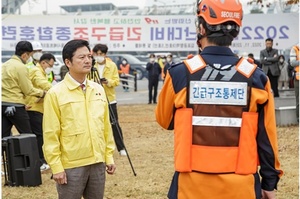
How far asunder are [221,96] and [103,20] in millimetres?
18042

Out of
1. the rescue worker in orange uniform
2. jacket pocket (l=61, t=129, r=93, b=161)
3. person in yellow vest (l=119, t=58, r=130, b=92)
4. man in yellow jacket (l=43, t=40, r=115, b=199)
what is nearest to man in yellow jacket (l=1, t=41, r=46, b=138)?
man in yellow jacket (l=43, t=40, r=115, b=199)

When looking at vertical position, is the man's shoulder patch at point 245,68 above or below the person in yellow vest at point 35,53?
above

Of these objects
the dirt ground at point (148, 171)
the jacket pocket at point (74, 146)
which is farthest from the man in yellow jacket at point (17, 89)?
the jacket pocket at point (74, 146)

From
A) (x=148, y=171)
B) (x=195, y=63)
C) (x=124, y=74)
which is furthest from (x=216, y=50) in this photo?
(x=124, y=74)

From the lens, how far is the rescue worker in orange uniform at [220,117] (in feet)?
11.5

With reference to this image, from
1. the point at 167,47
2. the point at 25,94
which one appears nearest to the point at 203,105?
the point at 25,94

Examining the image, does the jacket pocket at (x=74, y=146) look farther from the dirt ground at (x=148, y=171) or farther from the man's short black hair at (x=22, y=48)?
the man's short black hair at (x=22, y=48)

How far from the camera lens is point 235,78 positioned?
3525 mm

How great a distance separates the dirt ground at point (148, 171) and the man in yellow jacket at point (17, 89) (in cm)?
89

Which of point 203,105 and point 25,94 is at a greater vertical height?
point 203,105

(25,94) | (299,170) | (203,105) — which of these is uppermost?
(203,105)

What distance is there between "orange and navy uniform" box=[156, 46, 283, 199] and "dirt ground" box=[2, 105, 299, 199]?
3975 millimetres

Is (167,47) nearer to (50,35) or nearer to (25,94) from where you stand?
(50,35)

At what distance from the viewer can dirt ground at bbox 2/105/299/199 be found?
25.2 ft
